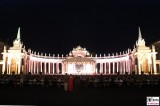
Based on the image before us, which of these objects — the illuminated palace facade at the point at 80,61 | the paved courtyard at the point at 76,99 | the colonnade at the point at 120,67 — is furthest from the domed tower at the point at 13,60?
the paved courtyard at the point at 76,99

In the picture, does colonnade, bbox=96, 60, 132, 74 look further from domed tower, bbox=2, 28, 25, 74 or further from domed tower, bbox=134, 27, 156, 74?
domed tower, bbox=2, 28, 25, 74

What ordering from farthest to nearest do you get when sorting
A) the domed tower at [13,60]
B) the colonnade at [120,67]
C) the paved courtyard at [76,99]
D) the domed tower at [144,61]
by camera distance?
the colonnade at [120,67] < the domed tower at [144,61] < the domed tower at [13,60] < the paved courtyard at [76,99]

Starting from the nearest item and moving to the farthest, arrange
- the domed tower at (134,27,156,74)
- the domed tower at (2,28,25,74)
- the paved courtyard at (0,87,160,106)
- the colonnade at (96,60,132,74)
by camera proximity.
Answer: the paved courtyard at (0,87,160,106) → the domed tower at (2,28,25,74) → the domed tower at (134,27,156,74) → the colonnade at (96,60,132,74)

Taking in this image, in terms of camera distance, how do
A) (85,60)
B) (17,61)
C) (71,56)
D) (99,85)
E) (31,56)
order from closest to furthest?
(99,85) → (17,61) → (31,56) → (85,60) → (71,56)

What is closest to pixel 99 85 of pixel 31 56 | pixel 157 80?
pixel 157 80

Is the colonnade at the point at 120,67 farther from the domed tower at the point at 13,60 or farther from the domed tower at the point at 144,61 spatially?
the domed tower at the point at 13,60

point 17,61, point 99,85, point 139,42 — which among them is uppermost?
point 139,42

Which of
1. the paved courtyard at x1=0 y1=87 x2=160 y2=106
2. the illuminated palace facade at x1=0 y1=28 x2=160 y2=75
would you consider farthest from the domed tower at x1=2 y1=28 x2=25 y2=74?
the paved courtyard at x1=0 y1=87 x2=160 y2=106

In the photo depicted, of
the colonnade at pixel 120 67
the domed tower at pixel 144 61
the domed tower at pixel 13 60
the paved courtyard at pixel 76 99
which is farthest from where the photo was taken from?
the colonnade at pixel 120 67

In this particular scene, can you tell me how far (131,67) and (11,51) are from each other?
92.4 ft

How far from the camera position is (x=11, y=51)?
169ft

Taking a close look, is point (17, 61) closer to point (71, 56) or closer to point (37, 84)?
point (71, 56)

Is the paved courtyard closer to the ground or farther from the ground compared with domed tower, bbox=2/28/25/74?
closer to the ground

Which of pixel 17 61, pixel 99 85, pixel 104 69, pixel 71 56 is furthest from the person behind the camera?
pixel 104 69
